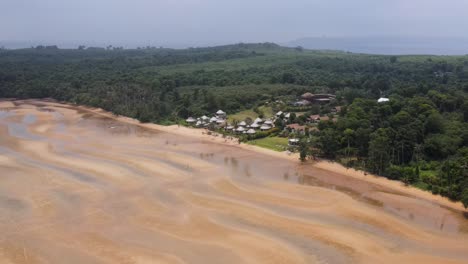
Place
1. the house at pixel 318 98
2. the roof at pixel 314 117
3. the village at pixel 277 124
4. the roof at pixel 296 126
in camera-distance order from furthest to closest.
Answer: the house at pixel 318 98 → the roof at pixel 314 117 → the roof at pixel 296 126 → the village at pixel 277 124

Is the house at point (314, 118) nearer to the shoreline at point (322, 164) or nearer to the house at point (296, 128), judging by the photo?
the house at point (296, 128)

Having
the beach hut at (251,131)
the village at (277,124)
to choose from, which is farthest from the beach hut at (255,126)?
the beach hut at (251,131)

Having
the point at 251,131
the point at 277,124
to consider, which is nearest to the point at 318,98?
the point at 277,124

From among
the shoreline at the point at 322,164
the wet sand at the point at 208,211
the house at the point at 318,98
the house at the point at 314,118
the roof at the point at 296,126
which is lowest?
the wet sand at the point at 208,211

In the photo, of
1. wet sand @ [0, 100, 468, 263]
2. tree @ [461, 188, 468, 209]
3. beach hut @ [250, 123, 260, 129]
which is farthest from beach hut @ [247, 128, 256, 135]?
tree @ [461, 188, 468, 209]

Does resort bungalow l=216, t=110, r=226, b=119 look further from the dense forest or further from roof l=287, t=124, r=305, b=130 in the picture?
roof l=287, t=124, r=305, b=130

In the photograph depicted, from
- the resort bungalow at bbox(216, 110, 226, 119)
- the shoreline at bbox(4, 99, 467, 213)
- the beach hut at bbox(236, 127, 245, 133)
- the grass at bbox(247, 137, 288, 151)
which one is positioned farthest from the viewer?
the resort bungalow at bbox(216, 110, 226, 119)

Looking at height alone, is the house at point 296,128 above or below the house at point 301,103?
below
